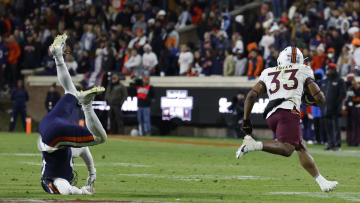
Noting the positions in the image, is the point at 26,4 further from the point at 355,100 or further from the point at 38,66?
the point at 355,100

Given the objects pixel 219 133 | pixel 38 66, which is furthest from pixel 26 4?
pixel 219 133

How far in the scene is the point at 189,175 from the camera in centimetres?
1459

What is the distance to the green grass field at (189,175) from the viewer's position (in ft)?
36.7

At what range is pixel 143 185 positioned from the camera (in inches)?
498

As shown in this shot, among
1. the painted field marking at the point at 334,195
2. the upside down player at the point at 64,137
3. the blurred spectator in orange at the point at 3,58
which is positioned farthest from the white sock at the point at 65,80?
the blurred spectator in orange at the point at 3,58

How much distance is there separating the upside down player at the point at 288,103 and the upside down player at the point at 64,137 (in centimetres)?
187

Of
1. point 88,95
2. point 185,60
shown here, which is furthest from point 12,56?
point 88,95

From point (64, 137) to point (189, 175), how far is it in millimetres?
4110

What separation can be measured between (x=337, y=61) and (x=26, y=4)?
45.4 feet

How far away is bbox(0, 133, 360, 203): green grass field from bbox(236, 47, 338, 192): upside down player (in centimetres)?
49

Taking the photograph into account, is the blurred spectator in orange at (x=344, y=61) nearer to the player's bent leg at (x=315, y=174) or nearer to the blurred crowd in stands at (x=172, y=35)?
the blurred crowd in stands at (x=172, y=35)

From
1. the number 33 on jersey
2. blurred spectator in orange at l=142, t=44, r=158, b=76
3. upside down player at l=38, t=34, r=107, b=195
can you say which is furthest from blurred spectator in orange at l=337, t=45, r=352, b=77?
Result: upside down player at l=38, t=34, r=107, b=195

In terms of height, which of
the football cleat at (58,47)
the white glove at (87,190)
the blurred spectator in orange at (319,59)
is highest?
the blurred spectator in orange at (319,59)

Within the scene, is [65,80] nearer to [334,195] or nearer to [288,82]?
[288,82]
